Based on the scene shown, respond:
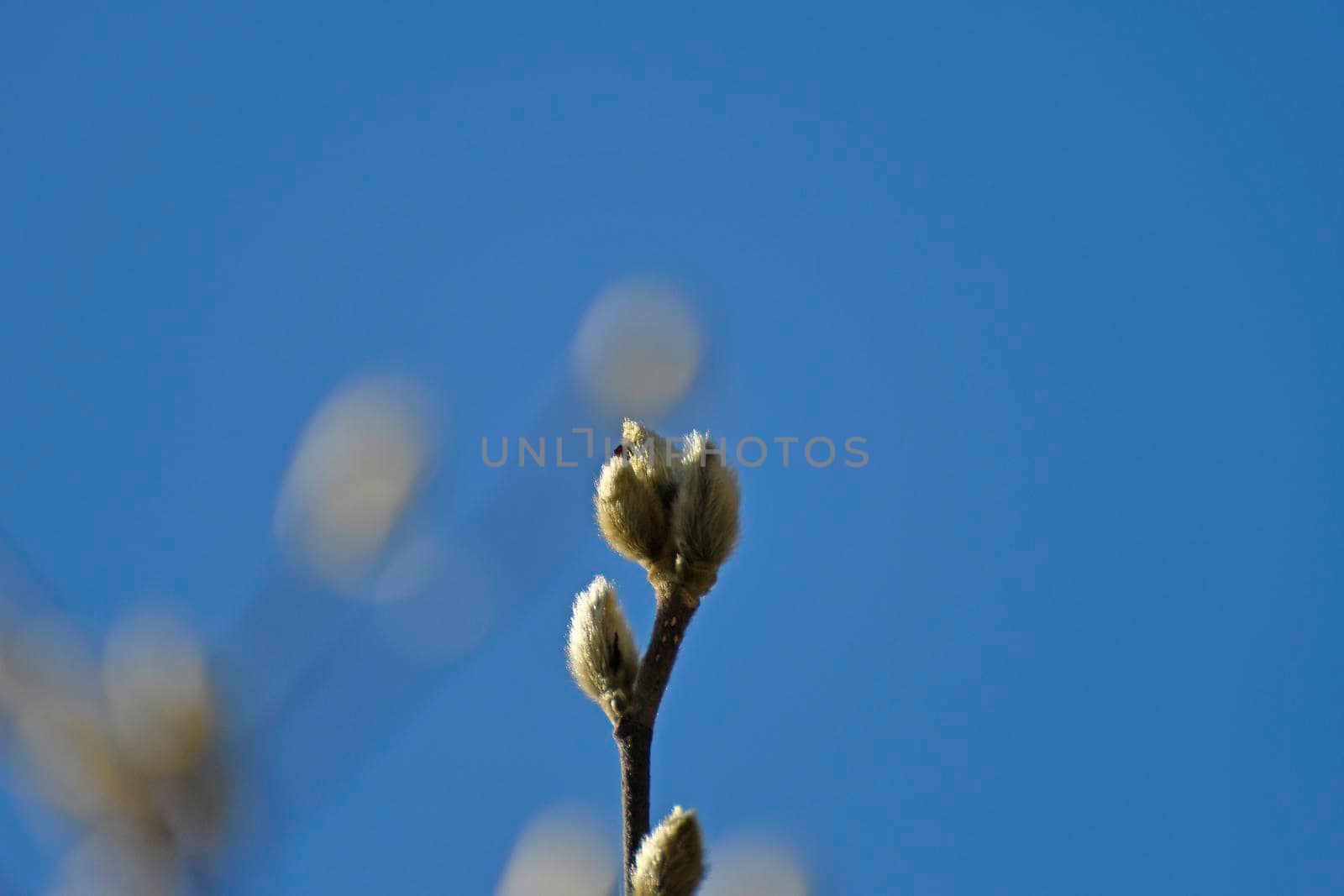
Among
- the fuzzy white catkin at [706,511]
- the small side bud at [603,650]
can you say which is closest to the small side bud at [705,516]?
the fuzzy white catkin at [706,511]

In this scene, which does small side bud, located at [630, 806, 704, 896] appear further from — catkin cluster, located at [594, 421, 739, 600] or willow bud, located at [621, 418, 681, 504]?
willow bud, located at [621, 418, 681, 504]

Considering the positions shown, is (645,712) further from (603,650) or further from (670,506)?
(670,506)

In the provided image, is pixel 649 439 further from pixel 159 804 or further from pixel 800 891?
pixel 159 804

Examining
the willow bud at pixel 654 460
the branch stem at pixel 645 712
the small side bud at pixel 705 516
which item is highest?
the willow bud at pixel 654 460

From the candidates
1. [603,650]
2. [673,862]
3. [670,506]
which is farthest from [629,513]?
[673,862]

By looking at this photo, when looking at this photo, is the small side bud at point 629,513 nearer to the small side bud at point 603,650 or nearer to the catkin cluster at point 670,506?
the catkin cluster at point 670,506

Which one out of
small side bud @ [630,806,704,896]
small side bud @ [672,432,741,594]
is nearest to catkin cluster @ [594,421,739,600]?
small side bud @ [672,432,741,594]
